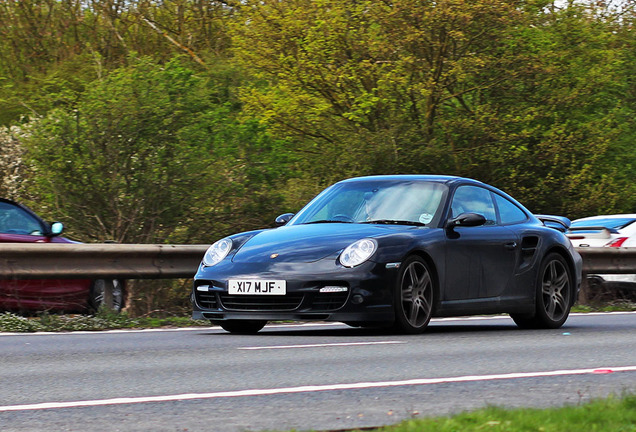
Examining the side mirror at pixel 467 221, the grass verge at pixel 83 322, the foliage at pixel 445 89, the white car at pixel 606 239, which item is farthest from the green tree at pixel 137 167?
the side mirror at pixel 467 221

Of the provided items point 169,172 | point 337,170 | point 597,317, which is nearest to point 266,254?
point 597,317

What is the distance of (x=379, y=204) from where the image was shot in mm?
10922

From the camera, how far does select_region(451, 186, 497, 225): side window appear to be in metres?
11.1

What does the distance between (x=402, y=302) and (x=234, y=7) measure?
25009mm

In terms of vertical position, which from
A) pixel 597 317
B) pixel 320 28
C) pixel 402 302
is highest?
pixel 320 28

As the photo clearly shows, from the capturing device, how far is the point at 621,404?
5.79 metres

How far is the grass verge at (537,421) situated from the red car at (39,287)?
7903 millimetres

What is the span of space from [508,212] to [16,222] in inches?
213

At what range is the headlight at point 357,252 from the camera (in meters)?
9.81

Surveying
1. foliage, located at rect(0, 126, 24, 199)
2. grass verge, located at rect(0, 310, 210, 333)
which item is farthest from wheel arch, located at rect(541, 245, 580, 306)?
foliage, located at rect(0, 126, 24, 199)

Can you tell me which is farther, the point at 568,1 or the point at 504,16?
the point at 568,1

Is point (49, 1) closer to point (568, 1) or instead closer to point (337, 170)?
point (337, 170)

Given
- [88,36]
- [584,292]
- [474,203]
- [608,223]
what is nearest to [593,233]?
[608,223]

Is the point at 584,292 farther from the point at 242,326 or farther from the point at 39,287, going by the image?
the point at 39,287
